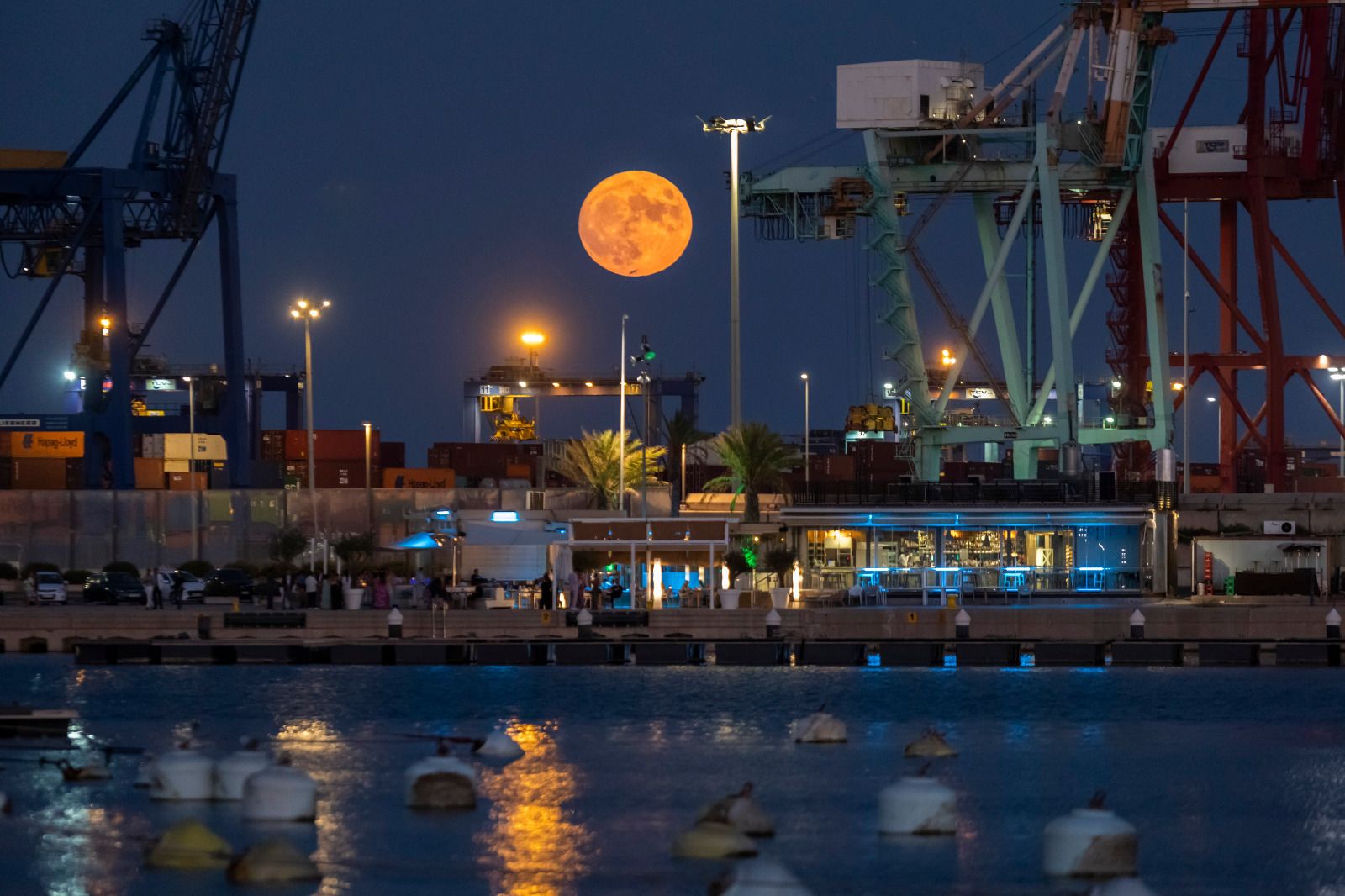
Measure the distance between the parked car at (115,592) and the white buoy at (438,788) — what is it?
33.2m

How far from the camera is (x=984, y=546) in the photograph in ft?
200

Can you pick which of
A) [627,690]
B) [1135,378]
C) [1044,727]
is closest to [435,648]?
[627,690]

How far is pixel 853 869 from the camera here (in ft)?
76.2

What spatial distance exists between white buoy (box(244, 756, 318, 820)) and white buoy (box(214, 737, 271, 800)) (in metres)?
1.06

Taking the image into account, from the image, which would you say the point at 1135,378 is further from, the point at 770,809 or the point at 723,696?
the point at 770,809

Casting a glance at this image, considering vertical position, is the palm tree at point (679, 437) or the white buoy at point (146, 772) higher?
the palm tree at point (679, 437)

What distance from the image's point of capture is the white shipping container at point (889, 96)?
67875mm

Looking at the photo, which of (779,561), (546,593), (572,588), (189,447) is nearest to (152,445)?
(189,447)

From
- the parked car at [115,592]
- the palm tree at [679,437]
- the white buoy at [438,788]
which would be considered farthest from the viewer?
the palm tree at [679,437]

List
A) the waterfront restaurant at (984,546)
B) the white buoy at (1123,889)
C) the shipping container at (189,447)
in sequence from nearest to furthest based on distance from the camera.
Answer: the white buoy at (1123,889) < the waterfront restaurant at (984,546) < the shipping container at (189,447)

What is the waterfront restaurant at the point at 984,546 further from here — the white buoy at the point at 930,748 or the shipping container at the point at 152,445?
the shipping container at the point at 152,445

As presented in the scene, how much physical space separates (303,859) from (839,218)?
51.2 m

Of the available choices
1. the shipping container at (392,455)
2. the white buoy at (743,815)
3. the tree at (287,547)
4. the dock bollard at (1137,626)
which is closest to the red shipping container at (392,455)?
the shipping container at (392,455)

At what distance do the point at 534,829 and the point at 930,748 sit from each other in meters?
8.94
